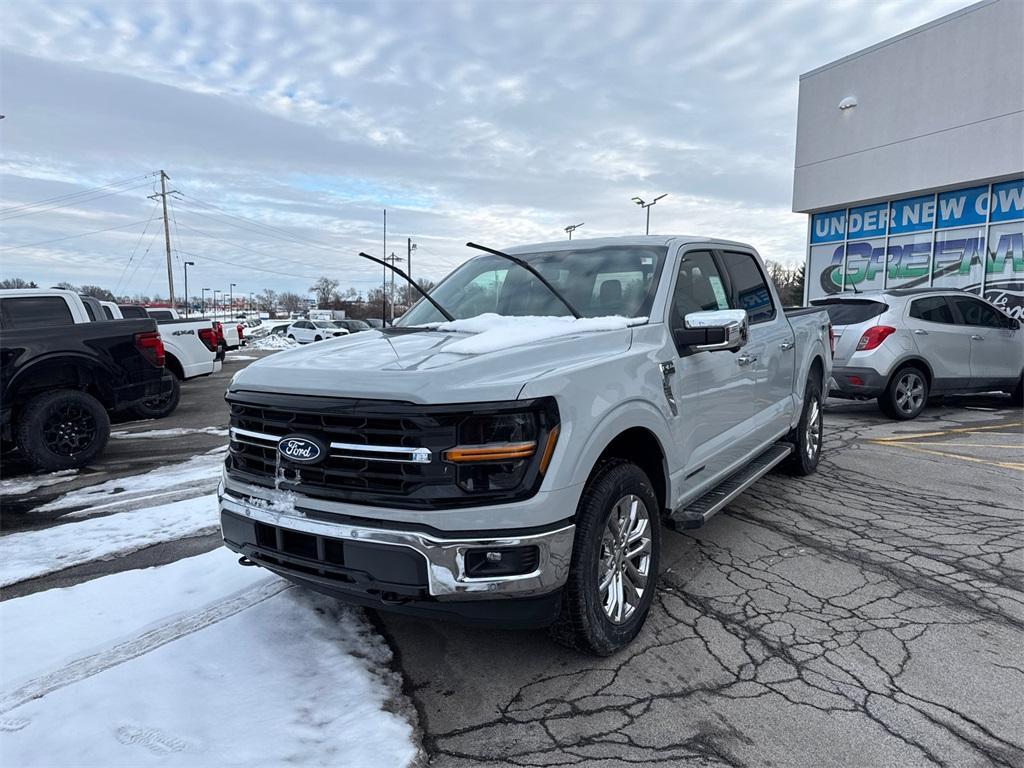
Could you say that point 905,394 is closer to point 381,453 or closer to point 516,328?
point 516,328

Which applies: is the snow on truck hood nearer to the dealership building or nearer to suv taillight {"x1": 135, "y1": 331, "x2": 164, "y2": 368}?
suv taillight {"x1": 135, "y1": 331, "x2": 164, "y2": 368}

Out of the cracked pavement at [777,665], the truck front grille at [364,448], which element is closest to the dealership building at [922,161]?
the cracked pavement at [777,665]

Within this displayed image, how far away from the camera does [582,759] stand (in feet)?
7.75

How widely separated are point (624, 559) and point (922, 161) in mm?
17580

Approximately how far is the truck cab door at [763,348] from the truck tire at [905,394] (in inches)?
176

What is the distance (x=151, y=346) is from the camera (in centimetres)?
757

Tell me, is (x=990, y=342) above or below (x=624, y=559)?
above

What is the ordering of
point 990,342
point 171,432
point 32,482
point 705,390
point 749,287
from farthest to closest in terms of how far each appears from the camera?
point 990,342 < point 171,432 < point 32,482 < point 749,287 < point 705,390

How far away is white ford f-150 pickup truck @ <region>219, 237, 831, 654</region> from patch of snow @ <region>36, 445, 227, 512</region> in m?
3.32

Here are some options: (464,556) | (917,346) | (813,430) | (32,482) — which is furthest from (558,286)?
(917,346)

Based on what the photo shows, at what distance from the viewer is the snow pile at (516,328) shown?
9.70 feet

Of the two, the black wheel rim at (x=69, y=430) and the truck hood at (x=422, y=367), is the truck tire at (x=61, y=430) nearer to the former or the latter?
the black wheel rim at (x=69, y=430)

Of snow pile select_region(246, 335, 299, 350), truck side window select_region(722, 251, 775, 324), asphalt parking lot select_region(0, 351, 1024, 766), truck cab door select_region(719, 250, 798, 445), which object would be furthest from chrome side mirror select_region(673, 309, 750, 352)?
snow pile select_region(246, 335, 299, 350)

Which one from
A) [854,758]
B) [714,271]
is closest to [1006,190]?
[714,271]
